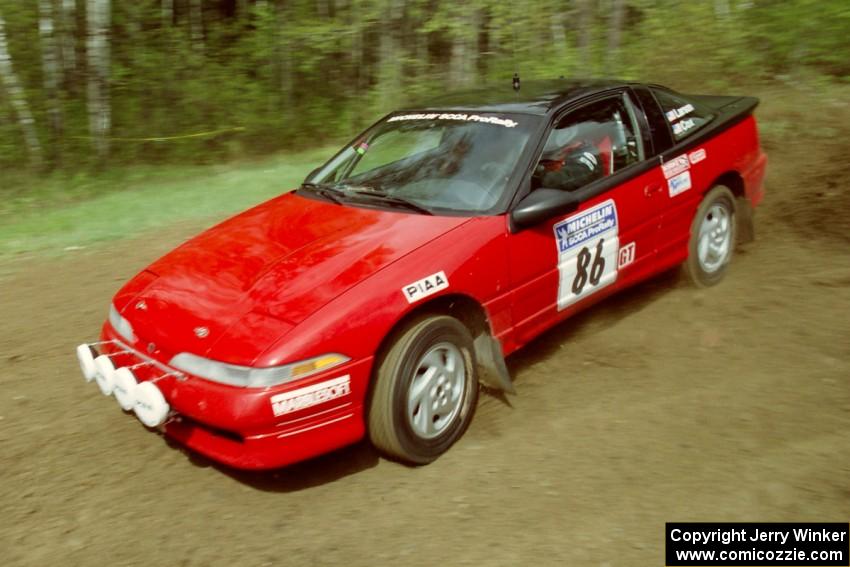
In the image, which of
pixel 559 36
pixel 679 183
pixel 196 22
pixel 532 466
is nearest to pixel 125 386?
pixel 532 466

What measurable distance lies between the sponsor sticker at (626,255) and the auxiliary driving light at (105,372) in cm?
294

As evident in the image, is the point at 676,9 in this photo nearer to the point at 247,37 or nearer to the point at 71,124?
the point at 247,37

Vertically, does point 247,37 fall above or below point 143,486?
above

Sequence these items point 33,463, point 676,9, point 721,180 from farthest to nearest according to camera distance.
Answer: point 676,9
point 721,180
point 33,463

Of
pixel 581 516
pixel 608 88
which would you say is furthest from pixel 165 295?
pixel 608 88

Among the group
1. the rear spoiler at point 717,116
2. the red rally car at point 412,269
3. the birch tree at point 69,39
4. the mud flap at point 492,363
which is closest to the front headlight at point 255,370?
the red rally car at point 412,269

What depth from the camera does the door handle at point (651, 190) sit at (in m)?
4.91

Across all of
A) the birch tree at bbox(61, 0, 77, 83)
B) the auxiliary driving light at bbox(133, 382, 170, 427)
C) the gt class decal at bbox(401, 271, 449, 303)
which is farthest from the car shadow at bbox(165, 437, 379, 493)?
the birch tree at bbox(61, 0, 77, 83)

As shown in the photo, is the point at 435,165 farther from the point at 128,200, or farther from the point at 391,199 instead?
the point at 128,200

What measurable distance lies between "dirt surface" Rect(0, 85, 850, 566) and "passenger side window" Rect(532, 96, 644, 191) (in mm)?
1092

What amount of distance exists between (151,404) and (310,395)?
704mm

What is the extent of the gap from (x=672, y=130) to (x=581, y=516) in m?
2.99

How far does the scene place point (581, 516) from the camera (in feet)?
10.7

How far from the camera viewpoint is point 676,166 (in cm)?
519
